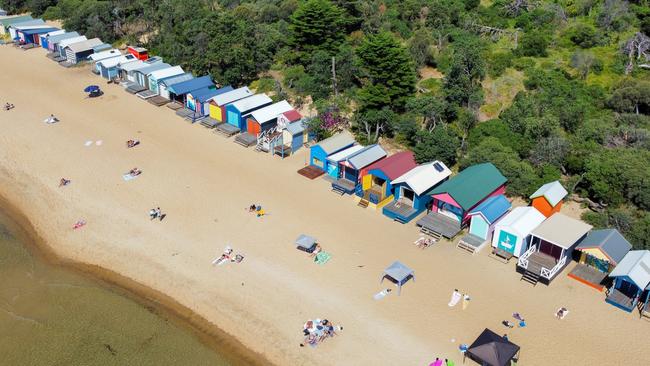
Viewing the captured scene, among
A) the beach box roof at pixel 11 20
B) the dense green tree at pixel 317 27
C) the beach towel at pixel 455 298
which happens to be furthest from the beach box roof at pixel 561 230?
the beach box roof at pixel 11 20

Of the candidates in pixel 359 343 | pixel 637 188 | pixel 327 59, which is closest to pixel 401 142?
pixel 327 59

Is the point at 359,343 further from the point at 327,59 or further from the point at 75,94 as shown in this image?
the point at 75,94

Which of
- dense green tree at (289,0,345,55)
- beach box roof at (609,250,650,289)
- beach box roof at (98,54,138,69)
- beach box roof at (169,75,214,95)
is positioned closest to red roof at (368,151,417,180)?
beach box roof at (609,250,650,289)

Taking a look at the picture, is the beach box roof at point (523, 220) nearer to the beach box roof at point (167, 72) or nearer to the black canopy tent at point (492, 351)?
the black canopy tent at point (492, 351)

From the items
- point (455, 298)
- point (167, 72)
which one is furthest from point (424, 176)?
point (167, 72)

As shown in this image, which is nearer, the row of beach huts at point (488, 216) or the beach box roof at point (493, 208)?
the row of beach huts at point (488, 216)

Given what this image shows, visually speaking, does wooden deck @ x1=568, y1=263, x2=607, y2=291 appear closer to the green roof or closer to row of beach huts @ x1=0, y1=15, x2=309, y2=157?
the green roof

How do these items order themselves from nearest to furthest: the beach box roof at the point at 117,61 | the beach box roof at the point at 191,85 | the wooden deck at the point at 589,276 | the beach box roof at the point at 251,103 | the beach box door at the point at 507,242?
the wooden deck at the point at 589,276 < the beach box door at the point at 507,242 < the beach box roof at the point at 251,103 < the beach box roof at the point at 191,85 < the beach box roof at the point at 117,61
